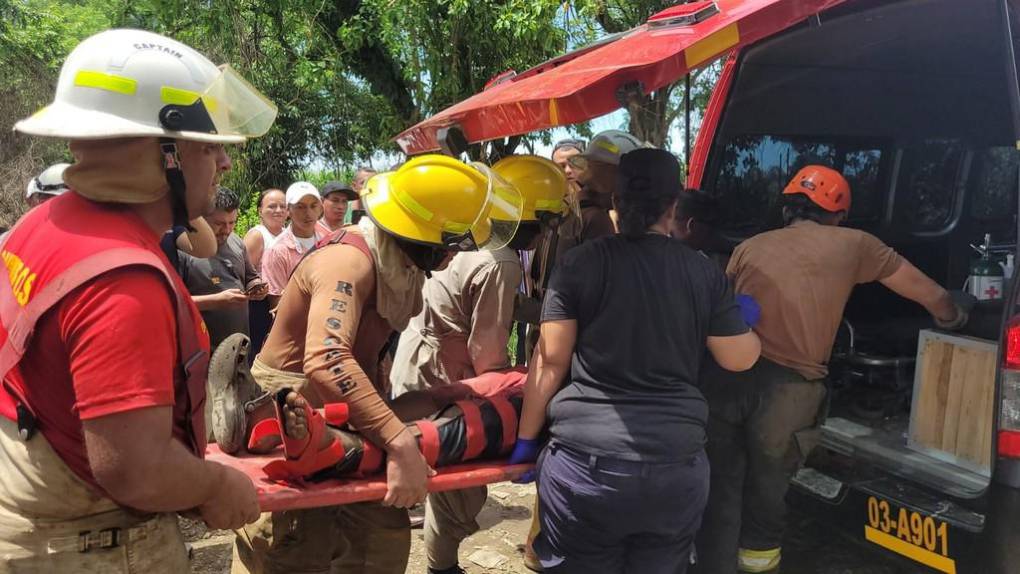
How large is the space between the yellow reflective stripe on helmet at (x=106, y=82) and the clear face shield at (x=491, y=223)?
1061 millimetres

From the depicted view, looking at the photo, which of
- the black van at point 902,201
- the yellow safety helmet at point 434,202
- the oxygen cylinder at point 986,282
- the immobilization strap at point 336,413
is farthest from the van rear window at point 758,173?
the immobilization strap at point 336,413

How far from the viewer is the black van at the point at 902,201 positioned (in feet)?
7.57

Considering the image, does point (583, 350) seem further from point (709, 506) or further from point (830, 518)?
point (830, 518)

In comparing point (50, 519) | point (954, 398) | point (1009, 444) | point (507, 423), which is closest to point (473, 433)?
point (507, 423)

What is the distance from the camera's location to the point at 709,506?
286 cm

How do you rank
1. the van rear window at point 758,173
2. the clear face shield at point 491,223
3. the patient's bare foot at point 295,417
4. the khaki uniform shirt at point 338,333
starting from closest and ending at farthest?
1. the patient's bare foot at point 295,417
2. the khaki uniform shirt at point 338,333
3. the clear face shield at point 491,223
4. the van rear window at point 758,173

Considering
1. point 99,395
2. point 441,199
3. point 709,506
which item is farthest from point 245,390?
point 709,506

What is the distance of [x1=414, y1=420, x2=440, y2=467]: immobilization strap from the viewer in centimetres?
233

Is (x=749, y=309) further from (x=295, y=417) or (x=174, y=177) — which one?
(x=174, y=177)

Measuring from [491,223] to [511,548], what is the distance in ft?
6.99

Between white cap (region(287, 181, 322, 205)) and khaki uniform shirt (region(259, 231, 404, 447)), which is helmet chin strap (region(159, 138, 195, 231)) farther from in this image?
white cap (region(287, 181, 322, 205))

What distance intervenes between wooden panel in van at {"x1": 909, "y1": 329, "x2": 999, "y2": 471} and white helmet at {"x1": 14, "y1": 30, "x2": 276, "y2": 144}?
2678 mm

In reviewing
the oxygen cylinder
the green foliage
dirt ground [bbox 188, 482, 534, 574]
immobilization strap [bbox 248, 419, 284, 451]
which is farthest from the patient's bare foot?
the green foliage

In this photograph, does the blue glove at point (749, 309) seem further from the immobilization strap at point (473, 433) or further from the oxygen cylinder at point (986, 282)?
the oxygen cylinder at point (986, 282)
